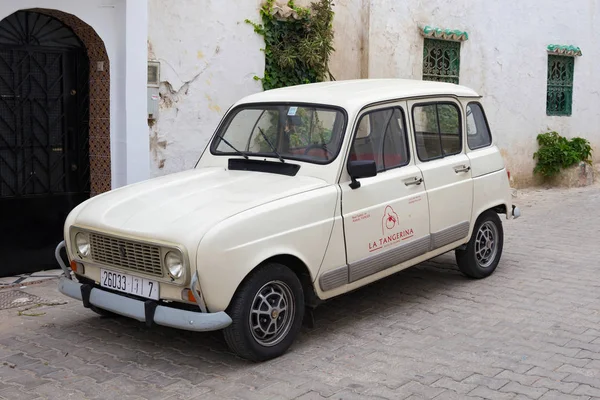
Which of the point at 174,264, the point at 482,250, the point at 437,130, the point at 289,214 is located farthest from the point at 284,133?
the point at 482,250

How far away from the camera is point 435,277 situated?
7.24 meters

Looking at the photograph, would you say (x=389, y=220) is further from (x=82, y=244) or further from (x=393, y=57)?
(x=393, y=57)

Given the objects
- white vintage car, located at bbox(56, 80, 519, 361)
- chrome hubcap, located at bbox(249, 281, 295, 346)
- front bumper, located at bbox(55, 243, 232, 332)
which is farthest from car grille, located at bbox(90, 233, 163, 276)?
chrome hubcap, located at bbox(249, 281, 295, 346)

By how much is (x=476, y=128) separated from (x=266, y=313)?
328cm

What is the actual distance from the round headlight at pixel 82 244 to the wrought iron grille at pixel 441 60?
7594 mm

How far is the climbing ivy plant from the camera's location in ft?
30.1

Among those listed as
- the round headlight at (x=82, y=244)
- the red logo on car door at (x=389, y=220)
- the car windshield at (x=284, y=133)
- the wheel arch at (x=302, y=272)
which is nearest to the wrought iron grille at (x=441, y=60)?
the car windshield at (x=284, y=133)

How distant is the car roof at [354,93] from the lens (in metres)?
5.88

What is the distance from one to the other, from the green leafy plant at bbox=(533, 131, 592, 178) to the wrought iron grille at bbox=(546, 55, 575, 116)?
63 centimetres

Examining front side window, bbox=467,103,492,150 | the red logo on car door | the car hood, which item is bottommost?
the red logo on car door

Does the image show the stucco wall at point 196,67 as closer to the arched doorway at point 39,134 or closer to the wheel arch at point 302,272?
the arched doorway at point 39,134

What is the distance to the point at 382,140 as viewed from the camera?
5.98m

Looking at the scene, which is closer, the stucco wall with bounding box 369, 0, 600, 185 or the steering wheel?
the steering wheel

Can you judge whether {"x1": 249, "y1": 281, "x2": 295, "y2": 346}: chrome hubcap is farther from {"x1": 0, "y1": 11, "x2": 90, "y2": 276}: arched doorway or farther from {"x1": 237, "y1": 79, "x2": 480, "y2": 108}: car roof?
{"x1": 0, "y1": 11, "x2": 90, "y2": 276}: arched doorway
